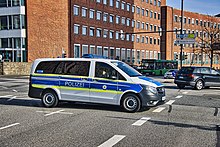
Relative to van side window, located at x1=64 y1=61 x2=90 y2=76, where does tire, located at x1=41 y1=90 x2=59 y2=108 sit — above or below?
below

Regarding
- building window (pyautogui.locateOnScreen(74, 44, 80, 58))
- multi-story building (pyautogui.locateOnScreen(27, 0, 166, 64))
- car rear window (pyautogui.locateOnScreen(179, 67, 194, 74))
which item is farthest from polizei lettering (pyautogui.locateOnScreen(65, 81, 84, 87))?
building window (pyautogui.locateOnScreen(74, 44, 80, 58))

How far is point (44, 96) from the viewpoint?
11.3 metres

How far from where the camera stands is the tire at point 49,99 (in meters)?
11.2

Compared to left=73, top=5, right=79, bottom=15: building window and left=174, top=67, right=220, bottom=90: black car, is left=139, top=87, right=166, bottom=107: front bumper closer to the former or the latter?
left=174, top=67, right=220, bottom=90: black car

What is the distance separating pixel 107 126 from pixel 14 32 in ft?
130

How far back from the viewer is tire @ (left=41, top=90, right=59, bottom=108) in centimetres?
1116

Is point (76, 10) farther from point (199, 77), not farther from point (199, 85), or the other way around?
point (199, 85)

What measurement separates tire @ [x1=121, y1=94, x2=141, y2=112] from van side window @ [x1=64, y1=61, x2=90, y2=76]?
1604 mm

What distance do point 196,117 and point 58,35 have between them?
41.3 meters

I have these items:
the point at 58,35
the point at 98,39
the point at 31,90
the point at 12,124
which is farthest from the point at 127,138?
the point at 98,39

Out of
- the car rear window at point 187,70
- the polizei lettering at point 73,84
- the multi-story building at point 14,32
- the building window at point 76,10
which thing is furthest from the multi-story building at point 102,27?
the polizei lettering at point 73,84

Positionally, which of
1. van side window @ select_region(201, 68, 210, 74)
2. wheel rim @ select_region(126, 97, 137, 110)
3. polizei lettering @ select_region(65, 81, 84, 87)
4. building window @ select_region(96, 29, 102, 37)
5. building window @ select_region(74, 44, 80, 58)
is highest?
building window @ select_region(96, 29, 102, 37)

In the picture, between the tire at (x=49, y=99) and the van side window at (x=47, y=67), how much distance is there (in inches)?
29.3

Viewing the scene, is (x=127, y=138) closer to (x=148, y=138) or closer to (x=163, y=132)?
(x=148, y=138)
